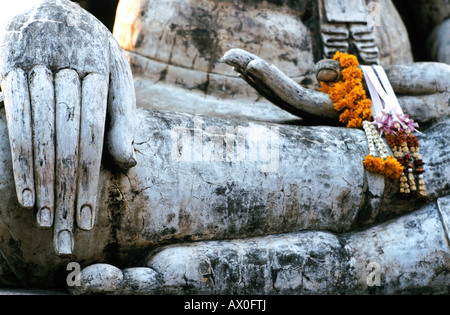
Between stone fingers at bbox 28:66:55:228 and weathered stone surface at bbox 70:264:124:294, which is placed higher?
stone fingers at bbox 28:66:55:228

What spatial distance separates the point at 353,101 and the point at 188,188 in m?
1.00

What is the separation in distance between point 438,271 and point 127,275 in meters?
1.27

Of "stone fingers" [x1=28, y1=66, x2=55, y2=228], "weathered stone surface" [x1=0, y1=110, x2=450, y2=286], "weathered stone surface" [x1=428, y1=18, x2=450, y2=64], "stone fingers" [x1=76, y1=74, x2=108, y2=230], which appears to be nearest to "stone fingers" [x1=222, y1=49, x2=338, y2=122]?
"weathered stone surface" [x1=0, y1=110, x2=450, y2=286]

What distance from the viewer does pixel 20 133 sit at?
2.51 metres

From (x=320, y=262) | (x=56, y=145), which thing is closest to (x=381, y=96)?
(x=320, y=262)

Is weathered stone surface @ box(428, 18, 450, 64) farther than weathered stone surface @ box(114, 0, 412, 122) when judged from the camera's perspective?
Yes

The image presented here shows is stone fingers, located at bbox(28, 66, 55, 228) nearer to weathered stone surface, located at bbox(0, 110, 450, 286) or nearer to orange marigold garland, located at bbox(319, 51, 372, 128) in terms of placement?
weathered stone surface, located at bbox(0, 110, 450, 286)

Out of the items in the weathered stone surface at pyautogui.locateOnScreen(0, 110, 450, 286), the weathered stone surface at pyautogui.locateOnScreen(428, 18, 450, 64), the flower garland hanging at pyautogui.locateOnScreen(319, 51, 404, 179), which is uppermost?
the weathered stone surface at pyautogui.locateOnScreen(428, 18, 450, 64)

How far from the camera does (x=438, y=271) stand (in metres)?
2.99

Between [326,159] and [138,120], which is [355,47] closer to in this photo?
[326,159]

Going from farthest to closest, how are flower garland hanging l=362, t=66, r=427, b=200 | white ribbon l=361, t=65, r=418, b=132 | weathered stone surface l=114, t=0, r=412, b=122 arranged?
weathered stone surface l=114, t=0, r=412, b=122, white ribbon l=361, t=65, r=418, b=132, flower garland hanging l=362, t=66, r=427, b=200

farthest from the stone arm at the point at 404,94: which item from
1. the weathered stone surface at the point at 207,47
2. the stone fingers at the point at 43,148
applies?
the stone fingers at the point at 43,148

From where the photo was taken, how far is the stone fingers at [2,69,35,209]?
8.15ft

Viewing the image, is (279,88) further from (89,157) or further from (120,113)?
(89,157)
